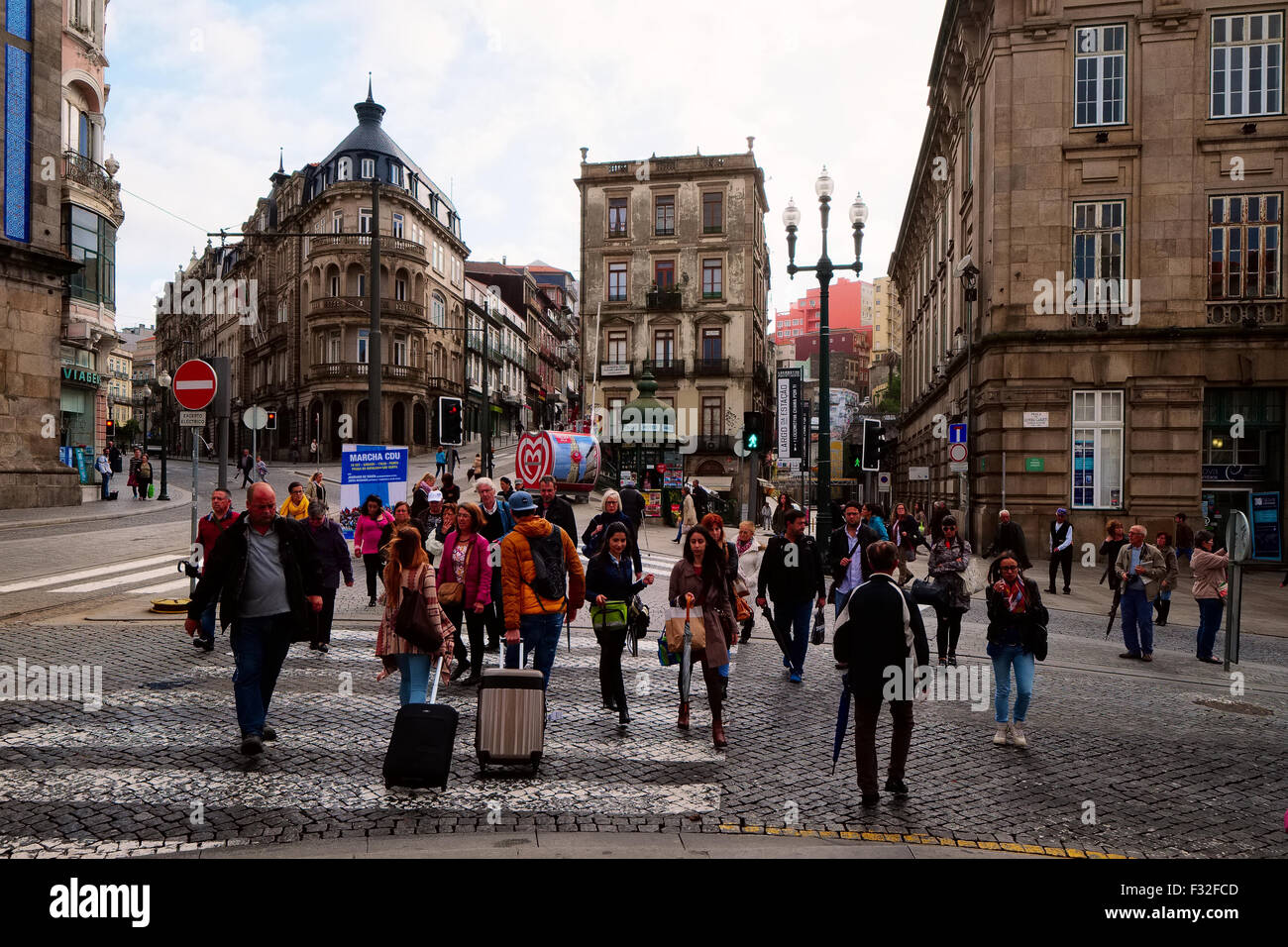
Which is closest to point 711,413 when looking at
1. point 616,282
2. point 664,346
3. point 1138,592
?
point 664,346

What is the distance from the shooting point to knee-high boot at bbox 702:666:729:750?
262 inches

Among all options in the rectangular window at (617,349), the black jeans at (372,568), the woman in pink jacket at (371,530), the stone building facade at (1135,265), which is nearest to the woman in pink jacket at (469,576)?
the woman in pink jacket at (371,530)

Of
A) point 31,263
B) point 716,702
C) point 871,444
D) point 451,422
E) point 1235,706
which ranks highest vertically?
point 31,263

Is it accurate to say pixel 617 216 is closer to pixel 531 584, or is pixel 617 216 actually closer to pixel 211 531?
pixel 211 531

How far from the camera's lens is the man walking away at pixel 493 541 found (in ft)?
29.4

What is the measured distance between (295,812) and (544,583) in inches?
96.3

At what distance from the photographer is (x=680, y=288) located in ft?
168

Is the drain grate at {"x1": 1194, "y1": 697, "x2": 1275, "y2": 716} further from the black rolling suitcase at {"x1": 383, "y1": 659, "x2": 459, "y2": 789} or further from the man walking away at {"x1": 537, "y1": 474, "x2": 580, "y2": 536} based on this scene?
the black rolling suitcase at {"x1": 383, "y1": 659, "x2": 459, "y2": 789}

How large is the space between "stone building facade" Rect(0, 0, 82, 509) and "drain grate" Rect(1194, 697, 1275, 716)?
26.9 metres

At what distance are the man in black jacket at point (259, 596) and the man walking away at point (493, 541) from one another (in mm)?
2241

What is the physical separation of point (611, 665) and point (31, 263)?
25.0 m

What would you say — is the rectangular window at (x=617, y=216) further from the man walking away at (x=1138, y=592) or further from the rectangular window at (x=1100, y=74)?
the man walking away at (x=1138, y=592)

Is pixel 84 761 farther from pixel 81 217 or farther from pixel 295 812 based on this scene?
pixel 81 217
